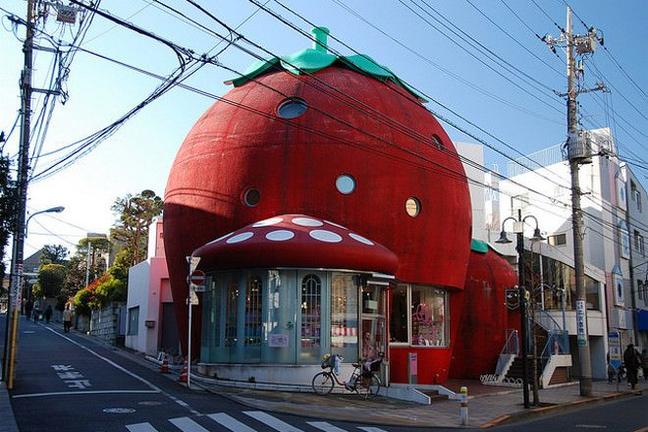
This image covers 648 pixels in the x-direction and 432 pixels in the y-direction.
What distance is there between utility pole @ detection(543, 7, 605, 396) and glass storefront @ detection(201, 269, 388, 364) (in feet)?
26.6

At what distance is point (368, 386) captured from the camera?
18.0 m

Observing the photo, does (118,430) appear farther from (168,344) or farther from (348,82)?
(168,344)

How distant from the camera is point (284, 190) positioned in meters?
21.1

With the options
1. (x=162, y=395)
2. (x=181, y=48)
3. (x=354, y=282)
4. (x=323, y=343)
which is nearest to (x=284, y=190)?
(x=354, y=282)

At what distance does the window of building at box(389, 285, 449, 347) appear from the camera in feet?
75.2

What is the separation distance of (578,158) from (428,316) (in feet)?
26.2

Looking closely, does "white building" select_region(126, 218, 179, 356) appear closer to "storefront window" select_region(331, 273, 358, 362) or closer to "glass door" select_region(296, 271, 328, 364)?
"glass door" select_region(296, 271, 328, 364)

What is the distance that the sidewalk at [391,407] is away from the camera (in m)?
14.5

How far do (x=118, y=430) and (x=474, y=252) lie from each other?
19.2 m

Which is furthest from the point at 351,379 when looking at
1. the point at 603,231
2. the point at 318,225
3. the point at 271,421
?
the point at 603,231

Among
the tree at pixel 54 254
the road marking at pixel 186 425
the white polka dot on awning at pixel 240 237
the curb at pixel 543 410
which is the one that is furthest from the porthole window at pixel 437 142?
the tree at pixel 54 254

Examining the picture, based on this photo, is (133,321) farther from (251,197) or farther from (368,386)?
(368,386)

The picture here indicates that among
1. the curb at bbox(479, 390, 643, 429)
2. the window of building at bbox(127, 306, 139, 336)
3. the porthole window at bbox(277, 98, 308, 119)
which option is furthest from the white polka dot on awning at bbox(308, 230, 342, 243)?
the window of building at bbox(127, 306, 139, 336)

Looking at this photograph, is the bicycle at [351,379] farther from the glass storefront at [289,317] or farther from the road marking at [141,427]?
the road marking at [141,427]
